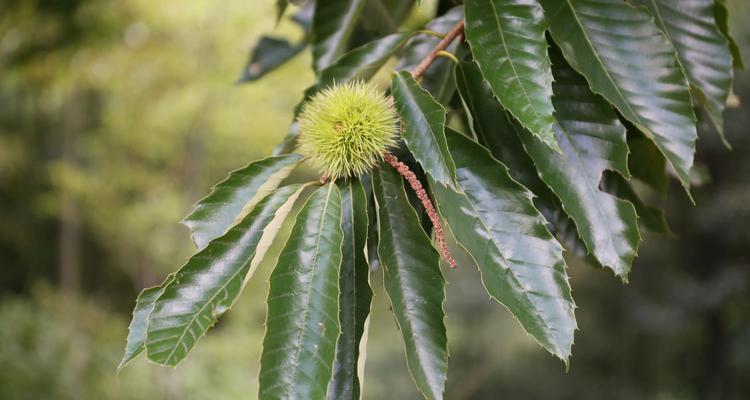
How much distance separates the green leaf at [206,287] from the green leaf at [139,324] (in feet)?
0.05

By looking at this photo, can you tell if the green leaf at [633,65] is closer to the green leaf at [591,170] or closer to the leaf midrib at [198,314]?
the green leaf at [591,170]

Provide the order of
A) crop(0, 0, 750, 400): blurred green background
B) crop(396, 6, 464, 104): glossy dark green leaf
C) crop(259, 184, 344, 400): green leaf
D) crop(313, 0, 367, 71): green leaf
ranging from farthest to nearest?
crop(0, 0, 750, 400): blurred green background → crop(313, 0, 367, 71): green leaf → crop(396, 6, 464, 104): glossy dark green leaf → crop(259, 184, 344, 400): green leaf

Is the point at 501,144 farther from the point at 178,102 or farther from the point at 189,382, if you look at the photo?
the point at 189,382

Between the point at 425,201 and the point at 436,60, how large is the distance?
0.20 m

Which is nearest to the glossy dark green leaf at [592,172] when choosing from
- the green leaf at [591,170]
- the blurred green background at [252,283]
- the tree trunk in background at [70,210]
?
the green leaf at [591,170]

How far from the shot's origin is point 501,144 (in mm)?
555

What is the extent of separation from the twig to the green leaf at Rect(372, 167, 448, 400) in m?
0.12

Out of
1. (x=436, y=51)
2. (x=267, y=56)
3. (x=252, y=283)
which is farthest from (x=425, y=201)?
(x=252, y=283)

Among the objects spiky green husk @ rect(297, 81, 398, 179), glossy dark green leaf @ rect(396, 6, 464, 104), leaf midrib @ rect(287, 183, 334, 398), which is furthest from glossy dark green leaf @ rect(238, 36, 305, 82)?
leaf midrib @ rect(287, 183, 334, 398)

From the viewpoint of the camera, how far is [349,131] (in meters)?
0.51

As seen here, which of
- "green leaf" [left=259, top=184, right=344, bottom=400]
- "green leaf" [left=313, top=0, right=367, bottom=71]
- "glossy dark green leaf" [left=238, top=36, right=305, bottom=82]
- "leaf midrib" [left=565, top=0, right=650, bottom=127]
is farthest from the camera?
"glossy dark green leaf" [left=238, top=36, right=305, bottom=82]

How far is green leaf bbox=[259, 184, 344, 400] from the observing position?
0.40 m

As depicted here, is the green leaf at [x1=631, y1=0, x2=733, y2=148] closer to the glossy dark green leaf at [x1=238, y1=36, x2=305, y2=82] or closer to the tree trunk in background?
the glossy dark green leaf at [x1=238, y1=36, x2=305, y2=82]

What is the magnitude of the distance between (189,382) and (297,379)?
3978 millimetres
